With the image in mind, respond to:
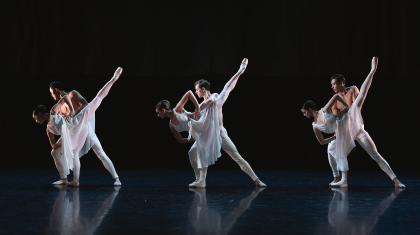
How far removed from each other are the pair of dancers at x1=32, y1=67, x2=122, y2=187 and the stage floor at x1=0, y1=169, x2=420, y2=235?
0.82 feet

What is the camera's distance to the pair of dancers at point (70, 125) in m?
5.92

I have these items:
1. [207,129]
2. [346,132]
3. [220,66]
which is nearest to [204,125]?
[207,129]

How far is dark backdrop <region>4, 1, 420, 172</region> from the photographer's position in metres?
7.81

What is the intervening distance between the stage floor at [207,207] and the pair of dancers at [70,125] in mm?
249

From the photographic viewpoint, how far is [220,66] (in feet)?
26.0

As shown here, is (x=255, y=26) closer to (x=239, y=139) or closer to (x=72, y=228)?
(x=239, y=139)

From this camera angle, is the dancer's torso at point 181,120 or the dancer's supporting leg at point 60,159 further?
the dancer's supporting leg at point 60,159

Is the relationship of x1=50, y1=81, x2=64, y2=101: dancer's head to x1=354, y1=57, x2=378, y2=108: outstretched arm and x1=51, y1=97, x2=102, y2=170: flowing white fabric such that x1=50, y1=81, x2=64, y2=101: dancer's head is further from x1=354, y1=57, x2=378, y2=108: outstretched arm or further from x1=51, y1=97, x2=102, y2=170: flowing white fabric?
x1=354, y1=57, x2=378, y2=108: outstretched arm

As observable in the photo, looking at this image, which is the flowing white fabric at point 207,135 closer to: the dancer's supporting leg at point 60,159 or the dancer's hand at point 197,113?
the dancer's hand at point 197,113

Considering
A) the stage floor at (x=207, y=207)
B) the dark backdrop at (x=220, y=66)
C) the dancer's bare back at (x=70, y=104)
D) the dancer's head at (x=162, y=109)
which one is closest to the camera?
the stage floor at (x=207, y=207)

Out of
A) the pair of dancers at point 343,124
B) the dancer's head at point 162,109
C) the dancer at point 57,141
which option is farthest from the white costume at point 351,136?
the dancer at point 57,141

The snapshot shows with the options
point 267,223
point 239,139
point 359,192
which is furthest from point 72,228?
point 239,139

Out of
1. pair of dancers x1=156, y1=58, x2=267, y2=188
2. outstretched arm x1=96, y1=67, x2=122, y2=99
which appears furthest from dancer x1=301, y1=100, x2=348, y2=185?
outstretched arm x1=96, y1=67, x2=122, y2=99

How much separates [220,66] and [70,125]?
7.97 ft
